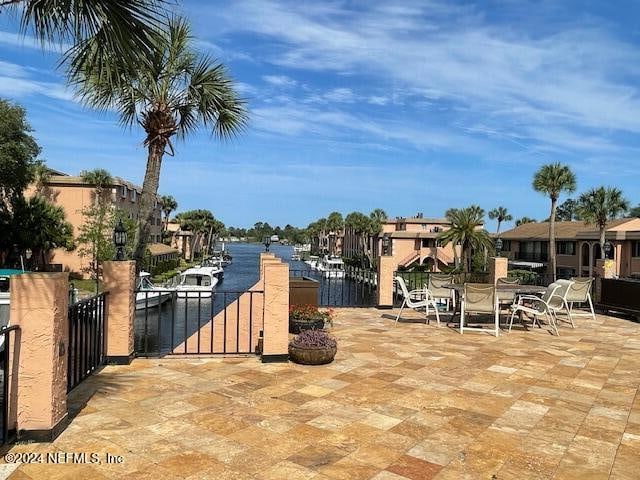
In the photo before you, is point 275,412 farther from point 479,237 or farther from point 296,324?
point 479,237

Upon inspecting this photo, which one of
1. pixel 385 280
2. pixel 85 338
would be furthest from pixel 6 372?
pixel 385 280

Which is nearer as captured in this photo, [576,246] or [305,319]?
[305,319]

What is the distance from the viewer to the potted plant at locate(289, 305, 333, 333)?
7625 millimetres

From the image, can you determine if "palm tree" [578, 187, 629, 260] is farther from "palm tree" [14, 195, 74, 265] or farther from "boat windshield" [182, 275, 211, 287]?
"palm tree" [14, 195, 74, 265]

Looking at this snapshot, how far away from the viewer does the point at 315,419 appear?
396 centimetres

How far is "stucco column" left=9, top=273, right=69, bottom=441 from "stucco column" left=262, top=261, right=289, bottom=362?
2621 mm

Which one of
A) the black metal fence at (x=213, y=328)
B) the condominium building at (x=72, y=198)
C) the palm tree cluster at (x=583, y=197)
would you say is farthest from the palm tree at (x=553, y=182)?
the condominium building at (x=72, y=198)

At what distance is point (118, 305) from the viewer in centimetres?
554

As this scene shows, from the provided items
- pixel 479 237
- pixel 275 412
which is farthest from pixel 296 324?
pixel 479 237

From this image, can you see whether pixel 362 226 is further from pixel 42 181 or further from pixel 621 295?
pixel 621 295

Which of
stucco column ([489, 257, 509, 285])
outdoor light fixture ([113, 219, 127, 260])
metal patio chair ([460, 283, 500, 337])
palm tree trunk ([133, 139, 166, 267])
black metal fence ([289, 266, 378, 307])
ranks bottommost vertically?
black metal fence ([289, 266, 378, 307])

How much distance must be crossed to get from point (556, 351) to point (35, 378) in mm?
6521

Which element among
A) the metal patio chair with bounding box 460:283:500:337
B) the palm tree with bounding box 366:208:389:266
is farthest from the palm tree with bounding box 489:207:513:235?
the metal patio chair with bounding box 460:283:500:337

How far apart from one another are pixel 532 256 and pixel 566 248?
404 centimetres
